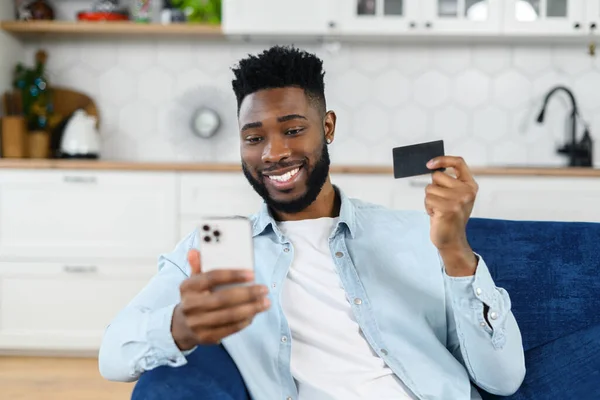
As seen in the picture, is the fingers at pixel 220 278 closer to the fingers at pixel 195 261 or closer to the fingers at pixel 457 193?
the fingers at pixel 195 261

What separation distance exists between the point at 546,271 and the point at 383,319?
15.7 inches

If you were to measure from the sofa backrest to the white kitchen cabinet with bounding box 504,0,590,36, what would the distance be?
1.79 meters

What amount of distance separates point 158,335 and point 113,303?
78.0 inches

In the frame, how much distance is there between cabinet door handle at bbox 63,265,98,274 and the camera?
2859 mm

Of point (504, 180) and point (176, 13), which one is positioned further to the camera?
point (176, 13)

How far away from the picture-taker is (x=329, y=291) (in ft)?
4.15

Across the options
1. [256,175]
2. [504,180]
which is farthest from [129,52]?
[256,175]

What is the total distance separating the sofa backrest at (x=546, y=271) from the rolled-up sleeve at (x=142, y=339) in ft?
2.25

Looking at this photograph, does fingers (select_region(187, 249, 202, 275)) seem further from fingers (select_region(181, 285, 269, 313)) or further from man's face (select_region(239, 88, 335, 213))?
man's face (select_region(239, 88, 335, 213))

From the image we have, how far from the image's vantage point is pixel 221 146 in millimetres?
3420

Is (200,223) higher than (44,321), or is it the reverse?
(200,223)

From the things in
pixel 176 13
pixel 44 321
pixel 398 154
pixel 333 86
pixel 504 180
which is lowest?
pixel 44 321

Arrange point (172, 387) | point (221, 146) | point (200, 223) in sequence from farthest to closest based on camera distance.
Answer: point (221, 146)
point (172, 387)
point (200, 223)

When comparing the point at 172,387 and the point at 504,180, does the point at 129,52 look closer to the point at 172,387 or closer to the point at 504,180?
the point at 504,180
